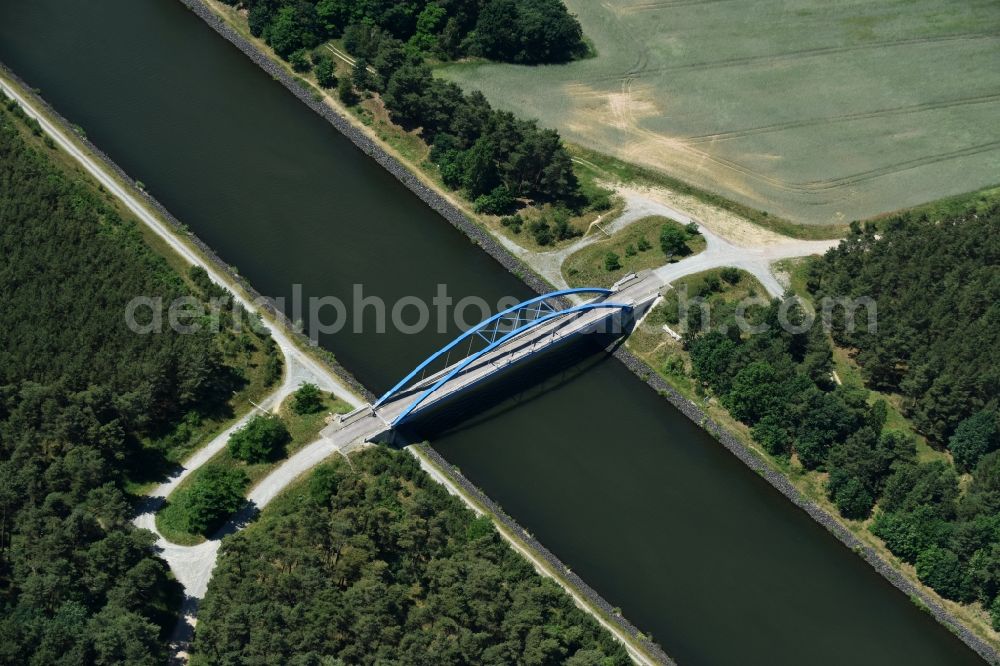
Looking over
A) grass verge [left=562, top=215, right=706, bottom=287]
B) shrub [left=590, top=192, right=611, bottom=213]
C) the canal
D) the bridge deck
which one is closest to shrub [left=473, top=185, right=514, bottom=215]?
the canal

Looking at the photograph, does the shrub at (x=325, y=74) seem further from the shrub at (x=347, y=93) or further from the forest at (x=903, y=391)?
the forest at (x=903, y=391)

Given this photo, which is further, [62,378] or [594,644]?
[62,378]

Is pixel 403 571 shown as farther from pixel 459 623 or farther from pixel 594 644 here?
pixel 594 644

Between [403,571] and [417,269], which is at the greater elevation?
[417,269]

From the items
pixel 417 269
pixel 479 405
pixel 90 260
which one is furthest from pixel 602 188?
pixel 90 260

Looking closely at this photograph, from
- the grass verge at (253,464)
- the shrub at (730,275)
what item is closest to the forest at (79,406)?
the grass verge at (253,464)

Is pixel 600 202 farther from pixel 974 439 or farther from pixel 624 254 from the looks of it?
pixel 974 439
